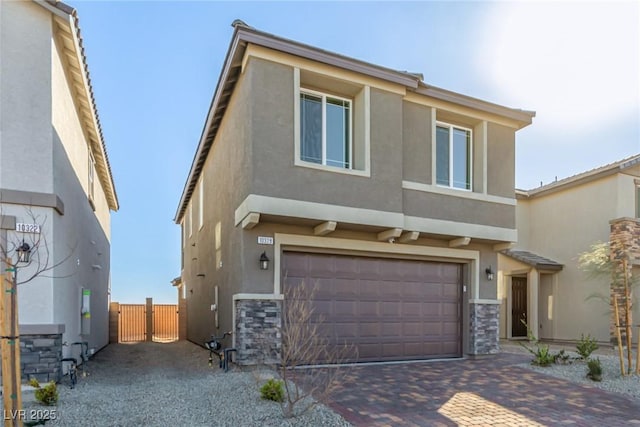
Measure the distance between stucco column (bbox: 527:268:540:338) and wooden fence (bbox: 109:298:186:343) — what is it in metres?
14.2

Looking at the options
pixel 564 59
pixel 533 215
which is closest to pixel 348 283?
pixel 564 59

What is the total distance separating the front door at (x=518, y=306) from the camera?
1648 centimetres

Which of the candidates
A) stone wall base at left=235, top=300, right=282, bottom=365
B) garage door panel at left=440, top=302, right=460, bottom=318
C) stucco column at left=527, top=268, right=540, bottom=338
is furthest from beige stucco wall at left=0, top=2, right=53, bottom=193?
stucco column at left=527, top=268, right=540, bottom=338

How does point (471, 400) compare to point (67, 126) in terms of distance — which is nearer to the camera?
point (471, 400)

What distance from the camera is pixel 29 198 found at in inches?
283

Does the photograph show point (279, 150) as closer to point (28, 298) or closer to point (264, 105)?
point (264, 105)

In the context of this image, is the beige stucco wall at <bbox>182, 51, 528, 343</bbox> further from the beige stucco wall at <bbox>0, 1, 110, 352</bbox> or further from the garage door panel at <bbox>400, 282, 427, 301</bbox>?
the beige stucco wall at <bbox>0, 1, 110, 352</bbox>

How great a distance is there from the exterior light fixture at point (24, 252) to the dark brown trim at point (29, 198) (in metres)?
0.70

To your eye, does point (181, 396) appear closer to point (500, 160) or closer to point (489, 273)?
point (489, 273)

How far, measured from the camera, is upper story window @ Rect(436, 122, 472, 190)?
10898 mm

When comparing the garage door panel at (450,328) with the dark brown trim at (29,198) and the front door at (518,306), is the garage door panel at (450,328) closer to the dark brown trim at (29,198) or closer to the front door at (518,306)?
the front door at (518,306)

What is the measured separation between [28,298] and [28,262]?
2.03 feet

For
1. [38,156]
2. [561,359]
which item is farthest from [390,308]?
[38,156]

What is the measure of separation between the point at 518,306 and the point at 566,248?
9.53 feet
